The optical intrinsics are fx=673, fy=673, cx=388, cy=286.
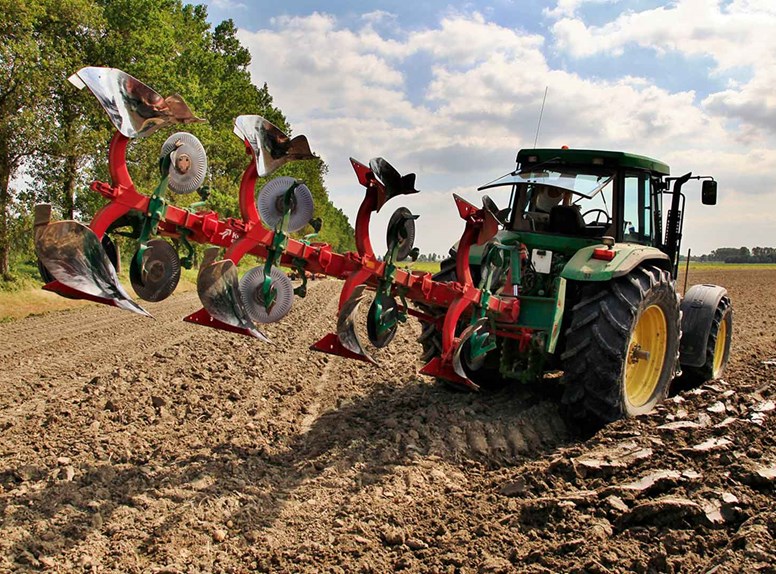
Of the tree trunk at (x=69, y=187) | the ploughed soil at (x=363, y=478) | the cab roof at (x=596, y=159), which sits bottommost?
the ploughed soil at (x=363, y=478)

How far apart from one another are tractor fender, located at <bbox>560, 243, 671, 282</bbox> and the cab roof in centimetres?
76

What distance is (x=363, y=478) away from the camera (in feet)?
13.3

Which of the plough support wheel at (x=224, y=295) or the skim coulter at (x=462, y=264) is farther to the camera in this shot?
the plough support wheel at (x=224, y=295)

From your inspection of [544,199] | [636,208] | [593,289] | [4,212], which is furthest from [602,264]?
[4,212]

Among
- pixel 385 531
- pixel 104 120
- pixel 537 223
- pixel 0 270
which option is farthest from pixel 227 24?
pixel 385 531

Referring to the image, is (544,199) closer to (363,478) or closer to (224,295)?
(363,478)

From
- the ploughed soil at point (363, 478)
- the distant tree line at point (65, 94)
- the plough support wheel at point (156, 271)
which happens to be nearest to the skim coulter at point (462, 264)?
the plough support wheel at point (156, 271)

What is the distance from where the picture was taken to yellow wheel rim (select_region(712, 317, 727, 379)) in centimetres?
673

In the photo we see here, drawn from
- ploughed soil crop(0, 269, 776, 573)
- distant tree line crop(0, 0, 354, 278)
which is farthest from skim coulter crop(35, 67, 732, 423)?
distant tree line crop(0, 0, 354, 278)

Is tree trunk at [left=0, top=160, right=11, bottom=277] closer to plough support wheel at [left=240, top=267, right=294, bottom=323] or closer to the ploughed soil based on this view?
the ploughed soil

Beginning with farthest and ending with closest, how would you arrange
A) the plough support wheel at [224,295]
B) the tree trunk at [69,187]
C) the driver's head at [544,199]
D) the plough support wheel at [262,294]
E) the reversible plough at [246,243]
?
the tree trunk at [69,187] → the driver's head at [544,199] → the plough support wheel at [262,294] → the plough support wheel at [224,295] → the reversible plough at [246,243]

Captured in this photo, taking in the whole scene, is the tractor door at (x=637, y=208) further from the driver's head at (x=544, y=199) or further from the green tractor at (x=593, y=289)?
the driver's head at (x=544, y=199)

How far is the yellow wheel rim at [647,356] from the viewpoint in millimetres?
5398

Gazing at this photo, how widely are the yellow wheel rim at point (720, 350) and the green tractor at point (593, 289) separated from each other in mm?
62
